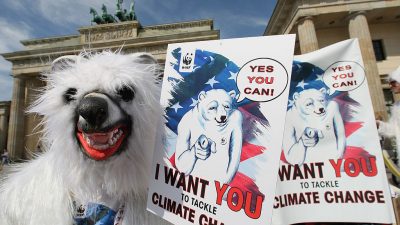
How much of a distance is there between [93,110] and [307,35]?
1840cm

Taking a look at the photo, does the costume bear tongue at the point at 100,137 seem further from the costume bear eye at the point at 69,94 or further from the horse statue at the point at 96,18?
the horse statue at the point at 96,18

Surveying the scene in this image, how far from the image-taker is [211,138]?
54.9 inches

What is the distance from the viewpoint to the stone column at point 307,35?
1745 cm

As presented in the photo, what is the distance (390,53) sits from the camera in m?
20.2

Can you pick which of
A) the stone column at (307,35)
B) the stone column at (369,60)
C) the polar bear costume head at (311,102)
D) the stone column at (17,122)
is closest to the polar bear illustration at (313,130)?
the polar bear costume head at (311,102)

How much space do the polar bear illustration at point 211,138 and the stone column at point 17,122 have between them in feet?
86.1

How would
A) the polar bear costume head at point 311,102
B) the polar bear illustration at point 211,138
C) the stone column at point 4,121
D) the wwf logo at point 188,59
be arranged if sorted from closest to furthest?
the polar bear illustration at point 211,138, the wwf logo at point 188,59, the polar bear costume head at point 311,102, the stone column at point 4,121

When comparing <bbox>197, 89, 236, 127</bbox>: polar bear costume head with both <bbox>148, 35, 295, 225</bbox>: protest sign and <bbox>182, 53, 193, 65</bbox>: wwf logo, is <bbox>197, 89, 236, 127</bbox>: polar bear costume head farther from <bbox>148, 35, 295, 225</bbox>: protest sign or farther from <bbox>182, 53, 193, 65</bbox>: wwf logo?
<bbox>182, 53, 193, 65</bbox>: wwf logo

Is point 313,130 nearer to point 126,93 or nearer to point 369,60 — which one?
point 126,93

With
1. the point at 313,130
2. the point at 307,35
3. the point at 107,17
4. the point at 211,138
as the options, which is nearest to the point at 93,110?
the point at 211,138

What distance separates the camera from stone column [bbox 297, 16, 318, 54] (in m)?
17.5

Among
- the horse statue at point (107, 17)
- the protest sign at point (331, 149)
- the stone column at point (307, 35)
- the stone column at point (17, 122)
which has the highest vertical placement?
the horse statue at point (107, 17)

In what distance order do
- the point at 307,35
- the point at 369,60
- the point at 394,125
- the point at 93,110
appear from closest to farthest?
the point at 93,110, the point at 394,125, the point at 369,60, the point at 307,35

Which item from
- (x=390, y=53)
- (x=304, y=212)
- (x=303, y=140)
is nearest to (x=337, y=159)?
(x=303, y=140)
